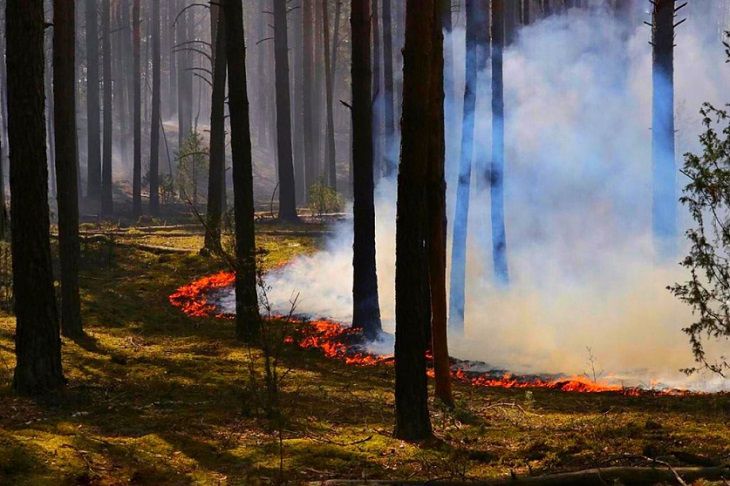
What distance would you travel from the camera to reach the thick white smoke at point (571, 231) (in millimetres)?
13938

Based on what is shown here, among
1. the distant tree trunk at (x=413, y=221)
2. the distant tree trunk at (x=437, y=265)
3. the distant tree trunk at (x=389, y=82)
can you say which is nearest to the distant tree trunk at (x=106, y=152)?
the distant tree trunk at (x=389, y=82)

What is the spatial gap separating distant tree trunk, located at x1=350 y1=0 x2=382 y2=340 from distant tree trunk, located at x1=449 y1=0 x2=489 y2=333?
2828mm

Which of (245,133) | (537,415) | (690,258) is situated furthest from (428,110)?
(245,133)

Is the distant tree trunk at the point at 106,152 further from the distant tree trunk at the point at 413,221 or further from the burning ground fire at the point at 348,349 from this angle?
the distant tree trunk at the point at 413,221

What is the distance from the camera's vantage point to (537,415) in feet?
30.1

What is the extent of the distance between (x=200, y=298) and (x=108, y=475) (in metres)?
12.5

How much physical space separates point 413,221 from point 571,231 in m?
17.7

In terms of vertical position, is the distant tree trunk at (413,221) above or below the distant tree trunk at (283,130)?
below

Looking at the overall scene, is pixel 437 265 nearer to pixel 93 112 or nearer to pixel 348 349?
pixel 348 349

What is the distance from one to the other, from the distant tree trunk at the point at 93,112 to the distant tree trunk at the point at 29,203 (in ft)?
108

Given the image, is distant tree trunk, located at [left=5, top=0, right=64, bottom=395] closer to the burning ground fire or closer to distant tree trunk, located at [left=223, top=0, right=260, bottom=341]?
distant tree trunk, located at [left=223, top=0, right=260, bottom=341]

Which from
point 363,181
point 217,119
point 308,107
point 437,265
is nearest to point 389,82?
point 217,119

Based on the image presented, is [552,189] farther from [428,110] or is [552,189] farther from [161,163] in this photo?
[161,163]

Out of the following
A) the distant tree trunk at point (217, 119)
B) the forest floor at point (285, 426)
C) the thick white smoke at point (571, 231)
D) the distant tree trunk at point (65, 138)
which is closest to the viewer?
the forest floor at point (285, 426)
